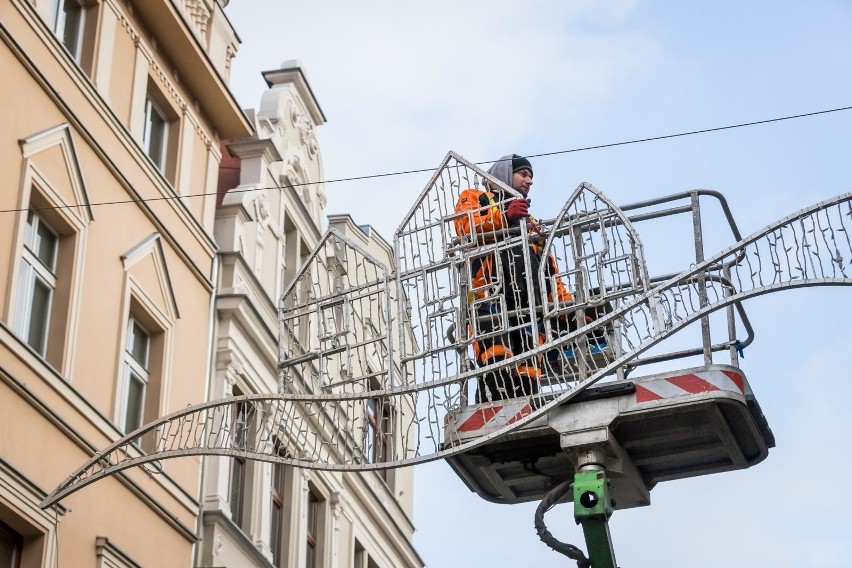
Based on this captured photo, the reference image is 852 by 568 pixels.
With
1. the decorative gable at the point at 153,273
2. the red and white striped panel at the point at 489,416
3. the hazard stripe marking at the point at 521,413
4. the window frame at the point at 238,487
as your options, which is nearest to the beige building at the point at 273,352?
the window frame at the point at 238,487

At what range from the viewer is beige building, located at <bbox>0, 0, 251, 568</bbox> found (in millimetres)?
13172

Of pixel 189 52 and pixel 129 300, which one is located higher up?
pixel 189 52

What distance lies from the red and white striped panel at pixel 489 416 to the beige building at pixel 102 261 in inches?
129

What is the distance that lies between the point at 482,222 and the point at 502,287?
526 mm

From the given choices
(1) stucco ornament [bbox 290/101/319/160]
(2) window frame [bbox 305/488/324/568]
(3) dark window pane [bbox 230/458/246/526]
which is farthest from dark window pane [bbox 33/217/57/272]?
(1) stucco ornament [bbox 290/101/319/160]

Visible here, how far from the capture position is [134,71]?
1652 centimetres

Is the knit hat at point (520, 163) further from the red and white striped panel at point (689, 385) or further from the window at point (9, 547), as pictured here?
the window at point (9, 547)

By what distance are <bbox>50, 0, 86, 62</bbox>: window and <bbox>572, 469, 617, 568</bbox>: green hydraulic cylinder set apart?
328 inches

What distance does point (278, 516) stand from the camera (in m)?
19.4

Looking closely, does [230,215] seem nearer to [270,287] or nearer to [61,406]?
[270,287]

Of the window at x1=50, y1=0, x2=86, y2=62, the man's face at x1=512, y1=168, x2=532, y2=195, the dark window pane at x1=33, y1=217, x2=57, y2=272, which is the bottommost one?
the man's face at x1=512, y1=168, x2=532, y2=195

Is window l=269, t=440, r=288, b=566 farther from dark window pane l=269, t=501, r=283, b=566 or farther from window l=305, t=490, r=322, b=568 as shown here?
window l=305, t=490, r=322, b=568

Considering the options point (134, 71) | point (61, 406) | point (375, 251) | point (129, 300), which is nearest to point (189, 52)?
point (134, 71)

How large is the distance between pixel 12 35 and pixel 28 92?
542 millimetres
